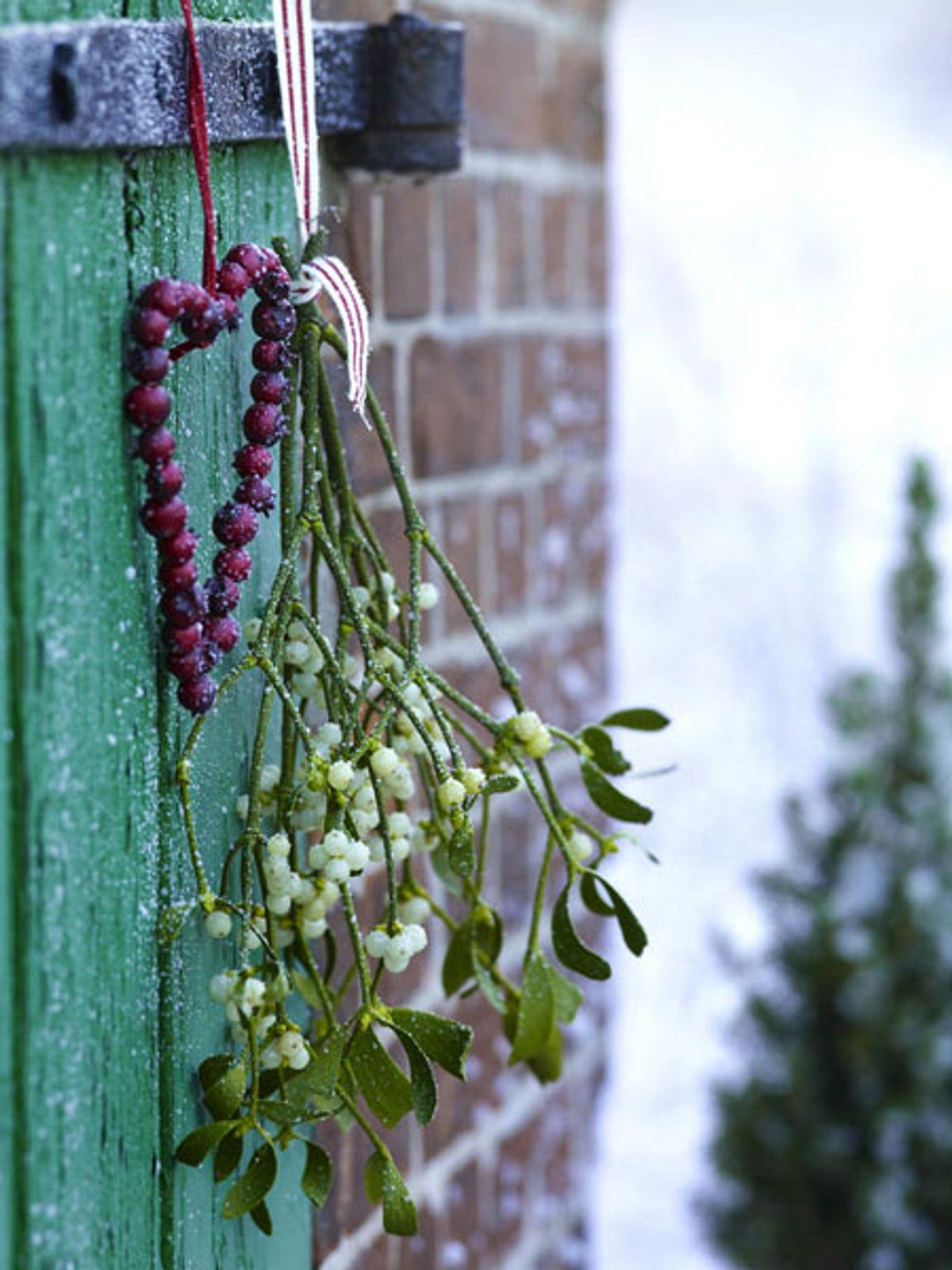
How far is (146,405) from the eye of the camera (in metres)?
0.71

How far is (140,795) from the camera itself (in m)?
0.76

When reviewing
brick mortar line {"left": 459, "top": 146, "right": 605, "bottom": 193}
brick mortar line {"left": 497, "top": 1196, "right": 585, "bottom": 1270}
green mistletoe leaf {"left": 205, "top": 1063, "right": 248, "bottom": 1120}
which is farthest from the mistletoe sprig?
brick mortar line {"left": 497, "top": 1196, "right": 585, "bottom": 1270}

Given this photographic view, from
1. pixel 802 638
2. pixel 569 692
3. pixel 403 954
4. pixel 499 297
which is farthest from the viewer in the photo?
pixel 802 638

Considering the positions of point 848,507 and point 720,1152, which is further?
point 848,507

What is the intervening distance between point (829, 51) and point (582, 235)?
304cm

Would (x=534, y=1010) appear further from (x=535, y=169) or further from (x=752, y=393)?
(x=752, y=393)

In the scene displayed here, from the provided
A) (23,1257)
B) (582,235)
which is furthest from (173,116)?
(582,235)

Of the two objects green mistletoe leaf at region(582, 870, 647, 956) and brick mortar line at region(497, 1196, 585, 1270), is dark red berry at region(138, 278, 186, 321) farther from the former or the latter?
brick mortar line at region(497, 1196, 585, 1270)

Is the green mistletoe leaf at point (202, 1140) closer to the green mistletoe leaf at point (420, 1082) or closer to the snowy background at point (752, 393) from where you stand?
the green mistletoe leaf at point (420, 1082)

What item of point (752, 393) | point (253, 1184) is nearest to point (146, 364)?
point (253, 1184)

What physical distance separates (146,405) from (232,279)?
0.24ft

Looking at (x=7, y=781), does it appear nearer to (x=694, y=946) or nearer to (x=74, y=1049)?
(x=74, y=1049)

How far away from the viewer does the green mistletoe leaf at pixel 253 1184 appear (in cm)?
78

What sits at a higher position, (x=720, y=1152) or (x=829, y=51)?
(x=829, y=51)
